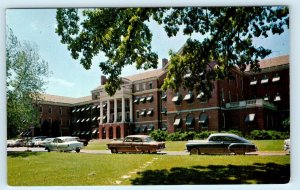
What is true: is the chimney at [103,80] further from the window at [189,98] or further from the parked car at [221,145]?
the parked car at [221,145]

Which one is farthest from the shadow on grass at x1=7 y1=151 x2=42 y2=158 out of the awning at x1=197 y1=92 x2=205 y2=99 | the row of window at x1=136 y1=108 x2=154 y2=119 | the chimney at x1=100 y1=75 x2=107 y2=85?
the awning at x1=197 y1=92 x2=205 y2=99

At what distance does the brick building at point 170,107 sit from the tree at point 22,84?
325mm

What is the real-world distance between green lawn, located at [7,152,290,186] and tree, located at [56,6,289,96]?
5.63 ft

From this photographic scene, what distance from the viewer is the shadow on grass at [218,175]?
9.29 metres

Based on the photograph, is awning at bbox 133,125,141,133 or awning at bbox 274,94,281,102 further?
awning at bbox 133,125,141,133

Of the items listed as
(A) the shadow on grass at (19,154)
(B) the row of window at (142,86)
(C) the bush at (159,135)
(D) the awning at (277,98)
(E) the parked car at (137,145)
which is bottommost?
(A) the shadow on grass at (19,154)

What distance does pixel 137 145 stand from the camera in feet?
33.8

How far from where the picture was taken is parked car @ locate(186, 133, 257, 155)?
32.6ft

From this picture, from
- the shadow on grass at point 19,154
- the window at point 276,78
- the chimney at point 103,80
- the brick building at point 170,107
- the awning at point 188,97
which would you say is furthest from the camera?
the awning at point 188,97

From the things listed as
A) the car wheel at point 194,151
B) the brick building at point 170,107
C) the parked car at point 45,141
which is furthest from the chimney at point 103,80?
the car wheel at point 194,151

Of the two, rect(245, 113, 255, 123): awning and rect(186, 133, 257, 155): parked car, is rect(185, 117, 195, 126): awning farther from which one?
rect(245, 113, 255, 123): awning

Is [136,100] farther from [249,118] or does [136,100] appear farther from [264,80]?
[264,80]

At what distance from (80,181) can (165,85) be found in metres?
3.03
